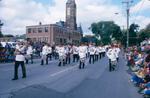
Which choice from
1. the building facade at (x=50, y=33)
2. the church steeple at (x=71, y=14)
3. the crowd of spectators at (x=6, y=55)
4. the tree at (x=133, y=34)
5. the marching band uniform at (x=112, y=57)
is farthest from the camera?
the church steeple at (x=71, y=14)

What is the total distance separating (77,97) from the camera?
11.7 metres

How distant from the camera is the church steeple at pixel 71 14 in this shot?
505ft

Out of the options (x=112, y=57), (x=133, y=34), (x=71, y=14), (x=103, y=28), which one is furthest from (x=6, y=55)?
(x=103, y=28)

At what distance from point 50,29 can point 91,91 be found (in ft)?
341

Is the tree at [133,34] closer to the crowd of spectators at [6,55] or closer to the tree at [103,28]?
the crowd of spectators at [6,55]

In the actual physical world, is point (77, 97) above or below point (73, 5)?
below

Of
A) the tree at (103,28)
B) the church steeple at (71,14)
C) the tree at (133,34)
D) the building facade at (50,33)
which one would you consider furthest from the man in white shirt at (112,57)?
the tree at (103,28)

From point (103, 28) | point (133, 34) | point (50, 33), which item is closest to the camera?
point (133, 34)

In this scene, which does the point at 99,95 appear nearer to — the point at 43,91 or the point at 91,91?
the point at 91,91

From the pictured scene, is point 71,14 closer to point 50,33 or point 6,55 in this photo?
point 50,33

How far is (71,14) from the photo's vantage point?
15588 cm

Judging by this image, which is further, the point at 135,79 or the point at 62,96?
the point at 135,79

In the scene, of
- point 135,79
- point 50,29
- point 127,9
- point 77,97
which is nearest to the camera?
point 77,97

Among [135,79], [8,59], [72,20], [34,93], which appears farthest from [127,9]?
[72,20]
